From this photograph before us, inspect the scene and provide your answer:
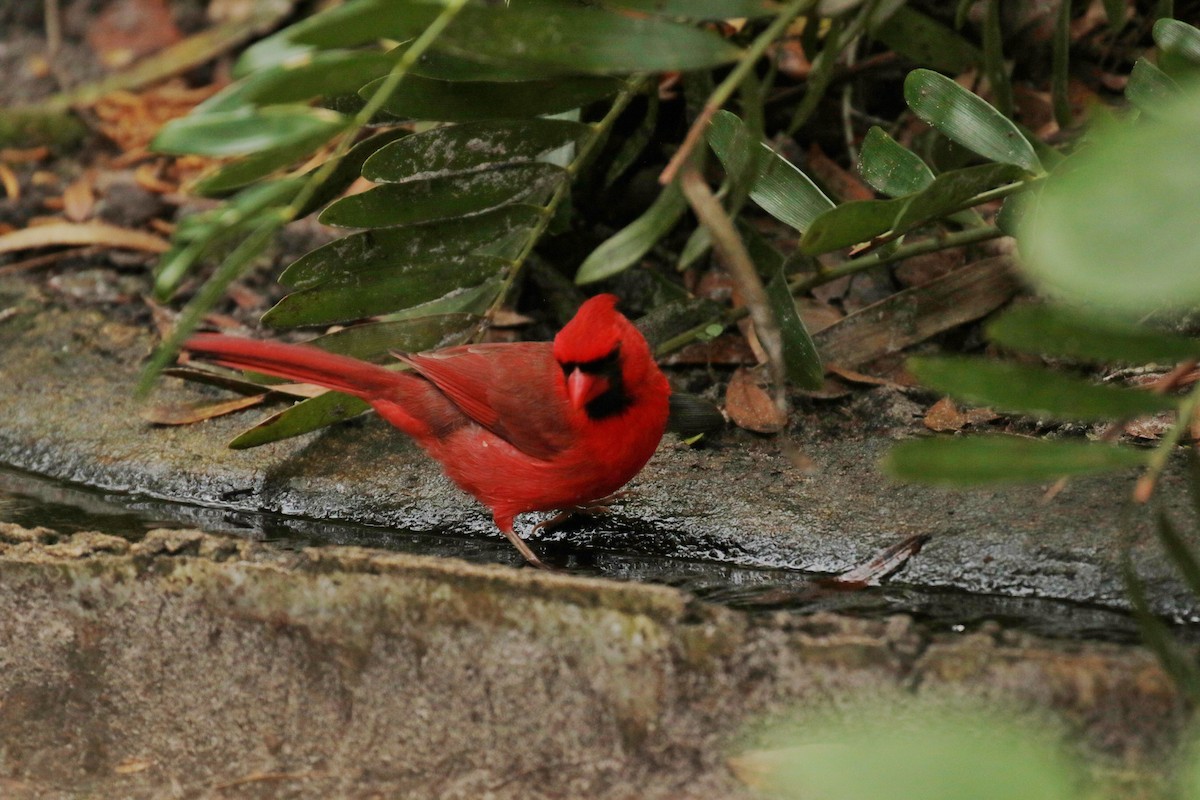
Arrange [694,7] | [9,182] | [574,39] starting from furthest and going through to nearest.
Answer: [9,182]
[694,7]
[574,39]

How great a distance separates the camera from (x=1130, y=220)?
2.54 ft

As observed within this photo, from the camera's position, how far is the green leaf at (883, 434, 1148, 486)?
4.28 ft

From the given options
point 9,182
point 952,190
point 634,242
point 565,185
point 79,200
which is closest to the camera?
point 634,242

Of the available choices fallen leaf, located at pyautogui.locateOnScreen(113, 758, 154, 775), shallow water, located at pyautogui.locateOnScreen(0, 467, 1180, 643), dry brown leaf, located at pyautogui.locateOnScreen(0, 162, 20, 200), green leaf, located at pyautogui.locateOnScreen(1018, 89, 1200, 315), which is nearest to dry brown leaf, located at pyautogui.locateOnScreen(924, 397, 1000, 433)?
shallow water, located at pyautogui.locateOnScreen(0, 467, 1180, 643)

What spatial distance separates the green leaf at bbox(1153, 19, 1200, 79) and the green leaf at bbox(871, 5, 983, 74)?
105 centimetres

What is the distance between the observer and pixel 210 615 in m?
2.54

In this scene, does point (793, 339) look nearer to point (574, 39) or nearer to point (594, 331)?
point (594, 331)

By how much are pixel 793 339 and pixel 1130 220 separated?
2327mm

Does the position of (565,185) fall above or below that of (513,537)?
above

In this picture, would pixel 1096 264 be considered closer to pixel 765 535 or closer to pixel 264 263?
pixel 765 535

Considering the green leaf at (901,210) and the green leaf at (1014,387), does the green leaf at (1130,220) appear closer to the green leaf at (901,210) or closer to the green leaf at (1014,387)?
the green leaf at (1014,387)

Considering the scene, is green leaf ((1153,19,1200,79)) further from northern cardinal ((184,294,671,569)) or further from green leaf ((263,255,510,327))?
green leaf ((263,255,510,327))

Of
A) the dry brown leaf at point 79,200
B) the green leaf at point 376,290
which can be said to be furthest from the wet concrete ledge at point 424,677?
the dry brown leaf at point 79,200

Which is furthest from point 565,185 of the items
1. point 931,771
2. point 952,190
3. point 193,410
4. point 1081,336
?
point 931,771
